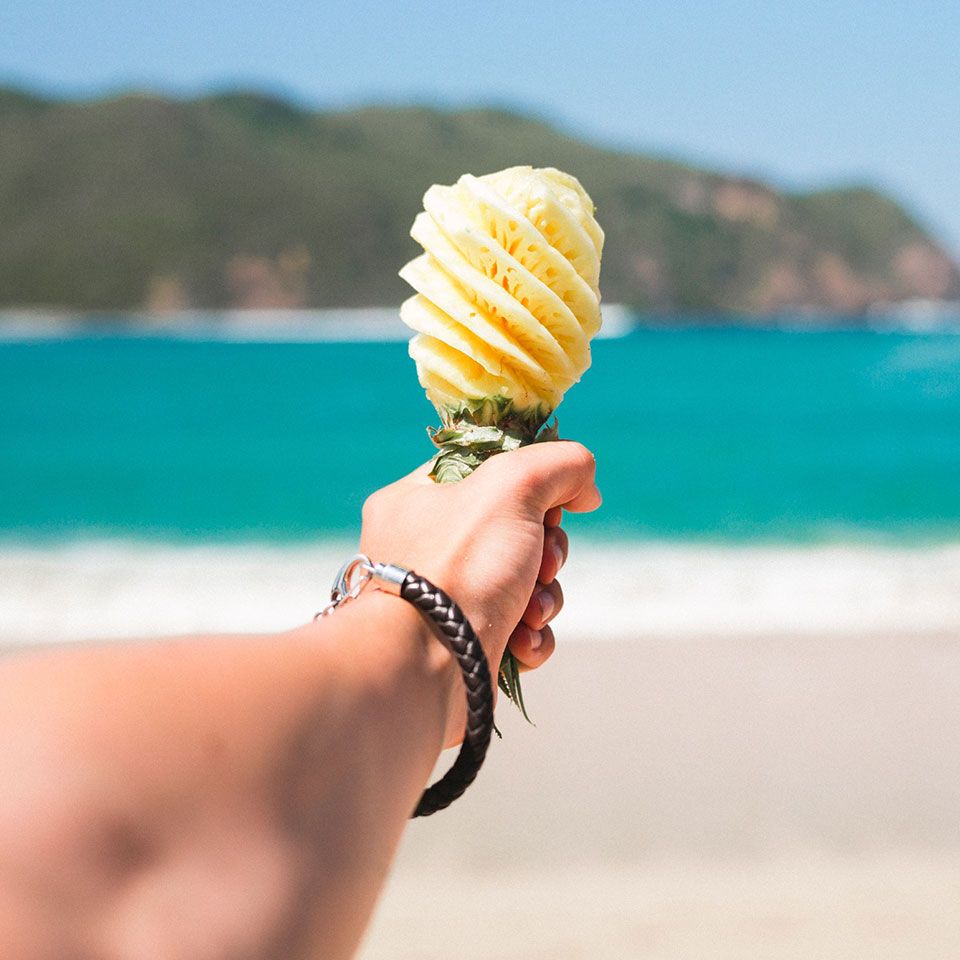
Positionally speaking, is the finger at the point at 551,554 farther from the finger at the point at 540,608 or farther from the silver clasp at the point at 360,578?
the silver clasp at the point at 360,578

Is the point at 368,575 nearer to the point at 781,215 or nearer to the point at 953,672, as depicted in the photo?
the point at 953,672

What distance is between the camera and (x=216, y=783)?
1076 millimetres

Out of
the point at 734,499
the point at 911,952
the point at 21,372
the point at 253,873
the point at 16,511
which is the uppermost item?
the point at 253,873

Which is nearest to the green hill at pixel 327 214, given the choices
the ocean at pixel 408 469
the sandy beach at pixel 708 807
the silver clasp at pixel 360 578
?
the ocean at pixel 408 469

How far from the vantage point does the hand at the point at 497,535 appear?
1.61 metres

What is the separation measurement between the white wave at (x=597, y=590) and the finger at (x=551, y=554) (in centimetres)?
553

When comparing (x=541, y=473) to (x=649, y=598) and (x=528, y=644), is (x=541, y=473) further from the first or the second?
(x=649, y=598)

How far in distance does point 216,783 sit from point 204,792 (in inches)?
0.6

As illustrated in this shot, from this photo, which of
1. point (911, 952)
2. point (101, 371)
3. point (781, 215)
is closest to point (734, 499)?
point (911, 952)

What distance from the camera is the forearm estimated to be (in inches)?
37.9

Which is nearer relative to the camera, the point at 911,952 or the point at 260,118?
the point at 911,952

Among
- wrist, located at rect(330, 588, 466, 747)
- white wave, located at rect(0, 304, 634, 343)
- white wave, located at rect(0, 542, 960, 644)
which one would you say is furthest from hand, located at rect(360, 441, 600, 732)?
white wave, located at rect(0, 304, 634, 343)

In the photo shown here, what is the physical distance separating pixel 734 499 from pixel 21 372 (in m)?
Result: 36.6

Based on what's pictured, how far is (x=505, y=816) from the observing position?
486cm
